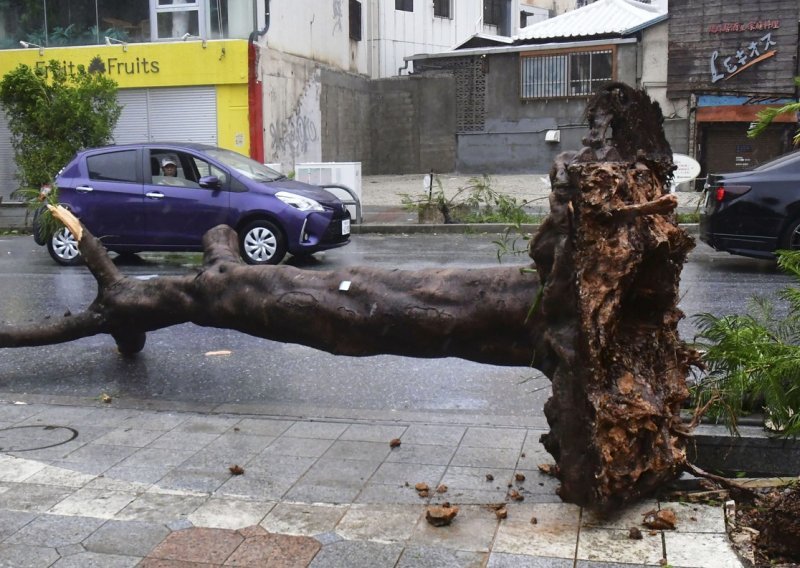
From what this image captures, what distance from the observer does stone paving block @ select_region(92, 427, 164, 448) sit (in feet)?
17.6

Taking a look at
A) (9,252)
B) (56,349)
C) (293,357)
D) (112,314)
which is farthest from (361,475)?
(9,252)

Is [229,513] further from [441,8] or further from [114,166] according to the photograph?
[441,8]

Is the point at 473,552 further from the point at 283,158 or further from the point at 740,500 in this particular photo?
the point at 283,158

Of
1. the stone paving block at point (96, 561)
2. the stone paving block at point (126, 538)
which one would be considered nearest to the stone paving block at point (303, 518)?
the stone paving block at point (126, 538)

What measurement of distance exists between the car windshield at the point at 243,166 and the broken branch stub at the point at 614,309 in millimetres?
9882

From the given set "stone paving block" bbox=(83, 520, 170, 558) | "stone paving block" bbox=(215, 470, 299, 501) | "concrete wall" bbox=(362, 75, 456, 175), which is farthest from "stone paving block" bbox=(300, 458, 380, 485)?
"concrete wall" bbox=(362, 75, 456, 175)

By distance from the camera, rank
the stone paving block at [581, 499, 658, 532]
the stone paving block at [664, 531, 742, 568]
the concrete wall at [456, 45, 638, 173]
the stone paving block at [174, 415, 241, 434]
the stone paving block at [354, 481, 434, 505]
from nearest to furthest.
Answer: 1. the stone paving block at [664, 531, 742, 568]
2. the stone paving block at [581, 499, 658, 532]
3. the stone paving block at [354, 481, 434, 505]
4. the stone paving block at [174, 415, 241, 434]
5. the concrete wall at [456, 45, 638, 173]

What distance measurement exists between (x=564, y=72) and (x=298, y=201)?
1821cm

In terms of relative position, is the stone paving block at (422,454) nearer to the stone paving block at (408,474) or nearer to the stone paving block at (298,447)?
the stone paving block at (408,474)

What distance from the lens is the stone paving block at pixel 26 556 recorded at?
12.5 ft

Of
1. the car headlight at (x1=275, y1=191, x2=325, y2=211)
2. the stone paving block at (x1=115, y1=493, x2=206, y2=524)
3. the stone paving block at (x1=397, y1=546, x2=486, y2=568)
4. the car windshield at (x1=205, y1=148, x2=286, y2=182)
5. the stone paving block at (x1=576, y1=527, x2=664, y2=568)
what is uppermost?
the car windshield at (x1=205, y1=148, x2=286, y2=182)

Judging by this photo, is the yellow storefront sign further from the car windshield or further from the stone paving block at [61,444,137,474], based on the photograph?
the stone paving block at [61,444,137,474]

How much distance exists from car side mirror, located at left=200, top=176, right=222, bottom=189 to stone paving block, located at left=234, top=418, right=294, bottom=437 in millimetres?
7752

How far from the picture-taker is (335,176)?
1914 centimetres
